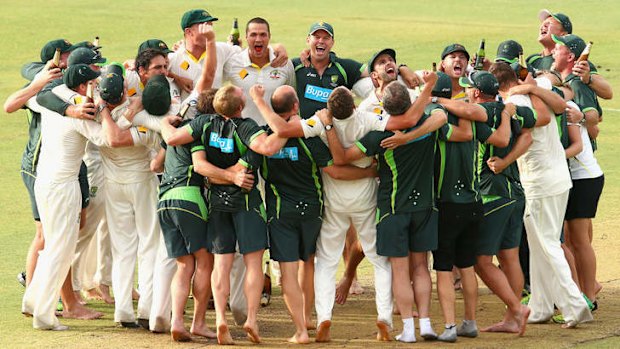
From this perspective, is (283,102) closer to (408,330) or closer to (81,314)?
(408,330)

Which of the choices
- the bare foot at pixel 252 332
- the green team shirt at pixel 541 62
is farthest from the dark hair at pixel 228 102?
the green team shirt at pixel 541 62

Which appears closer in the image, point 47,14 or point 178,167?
point 178,167

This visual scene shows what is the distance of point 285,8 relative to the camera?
Result: 3066 cm

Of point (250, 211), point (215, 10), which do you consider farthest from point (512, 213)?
point (215, 10)

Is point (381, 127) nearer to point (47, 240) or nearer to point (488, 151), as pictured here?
point (488, 151)

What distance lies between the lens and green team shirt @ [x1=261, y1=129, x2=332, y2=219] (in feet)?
34.3

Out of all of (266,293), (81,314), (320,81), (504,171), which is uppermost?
(320,81)

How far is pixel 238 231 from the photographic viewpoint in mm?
10484

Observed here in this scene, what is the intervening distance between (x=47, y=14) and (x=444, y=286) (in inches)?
820

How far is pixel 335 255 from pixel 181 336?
1.43 m

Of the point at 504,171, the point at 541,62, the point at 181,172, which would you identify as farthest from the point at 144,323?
the point at 541,62

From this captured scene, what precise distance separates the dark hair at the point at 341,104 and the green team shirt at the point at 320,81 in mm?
1652

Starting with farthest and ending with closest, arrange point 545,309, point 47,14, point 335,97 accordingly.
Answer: point 47,14 < point 545,309 < point 335,97

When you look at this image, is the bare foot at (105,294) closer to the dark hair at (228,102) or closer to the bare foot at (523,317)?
the dark hair at (228,102)
